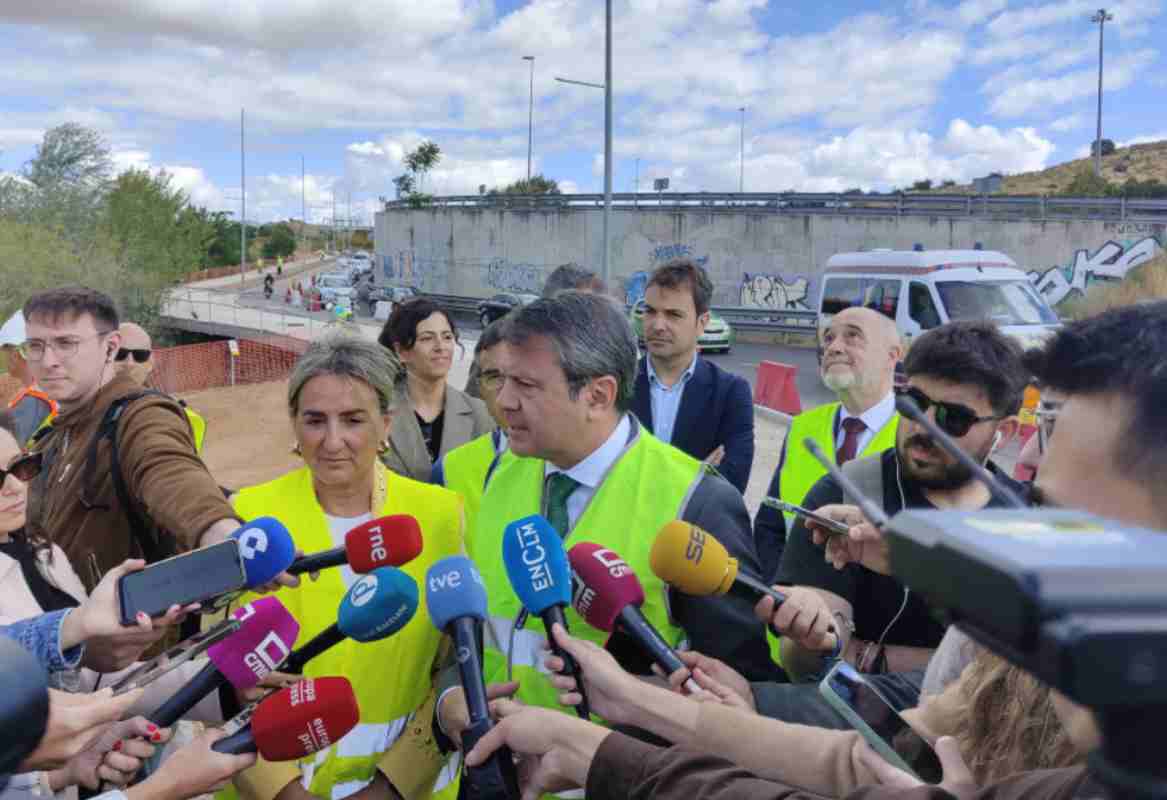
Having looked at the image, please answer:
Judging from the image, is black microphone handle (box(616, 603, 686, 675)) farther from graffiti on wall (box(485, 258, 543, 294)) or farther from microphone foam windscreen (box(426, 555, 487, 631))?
graffiti on wall (box(485, 258, 543, 294))

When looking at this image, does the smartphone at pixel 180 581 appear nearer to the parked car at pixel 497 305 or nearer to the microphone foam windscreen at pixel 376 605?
the microphone foam windscreen at pixel 376 605

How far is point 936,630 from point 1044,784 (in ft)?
4.92

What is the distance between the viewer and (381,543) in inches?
95.9

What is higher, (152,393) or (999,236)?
(999,236)

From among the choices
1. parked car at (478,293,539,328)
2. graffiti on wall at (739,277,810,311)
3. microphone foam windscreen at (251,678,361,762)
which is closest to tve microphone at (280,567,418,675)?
microphone foam windscreen at (251,678,361,762)

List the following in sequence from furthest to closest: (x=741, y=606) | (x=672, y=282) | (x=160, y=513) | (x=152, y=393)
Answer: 1. (x=672, y=282)
2. (x=152, y=393)
3. (x=160, y=513)
4. (x=741, y=606)

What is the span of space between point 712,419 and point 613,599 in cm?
A: 285

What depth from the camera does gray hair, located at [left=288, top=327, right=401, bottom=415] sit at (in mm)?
3020

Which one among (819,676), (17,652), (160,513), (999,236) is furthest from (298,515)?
(999,236)

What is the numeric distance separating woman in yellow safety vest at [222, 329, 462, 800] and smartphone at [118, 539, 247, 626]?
26.3 inches

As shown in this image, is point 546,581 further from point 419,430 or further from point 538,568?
point 419,430

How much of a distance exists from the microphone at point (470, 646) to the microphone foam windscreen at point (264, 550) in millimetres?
358

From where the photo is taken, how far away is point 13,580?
240cm

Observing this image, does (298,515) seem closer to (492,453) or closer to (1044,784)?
(492,453)
